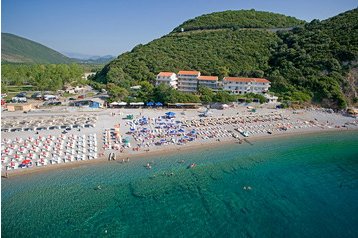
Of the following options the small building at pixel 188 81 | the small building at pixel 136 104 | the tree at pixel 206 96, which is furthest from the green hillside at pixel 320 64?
the small building at pixel 136 104

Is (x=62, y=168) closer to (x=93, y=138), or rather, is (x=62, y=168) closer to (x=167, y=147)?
(x=93, y=138)

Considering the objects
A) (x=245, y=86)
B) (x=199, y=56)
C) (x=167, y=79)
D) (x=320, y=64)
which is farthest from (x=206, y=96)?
(x=320, y=64)

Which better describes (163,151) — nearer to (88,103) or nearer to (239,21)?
(88,103)

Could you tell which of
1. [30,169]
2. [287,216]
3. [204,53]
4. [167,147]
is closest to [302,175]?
[287,216]

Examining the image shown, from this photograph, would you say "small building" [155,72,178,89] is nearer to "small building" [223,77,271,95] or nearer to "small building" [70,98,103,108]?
"small building" [223,77,271,95]

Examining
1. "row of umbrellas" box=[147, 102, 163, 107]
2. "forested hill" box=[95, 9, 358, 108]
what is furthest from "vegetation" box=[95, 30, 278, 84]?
"row of umbrellas" box=[147, 102, 163, 107]

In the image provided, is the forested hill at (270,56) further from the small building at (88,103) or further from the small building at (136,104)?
the small building at (136,104)

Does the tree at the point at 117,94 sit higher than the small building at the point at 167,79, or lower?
lower
